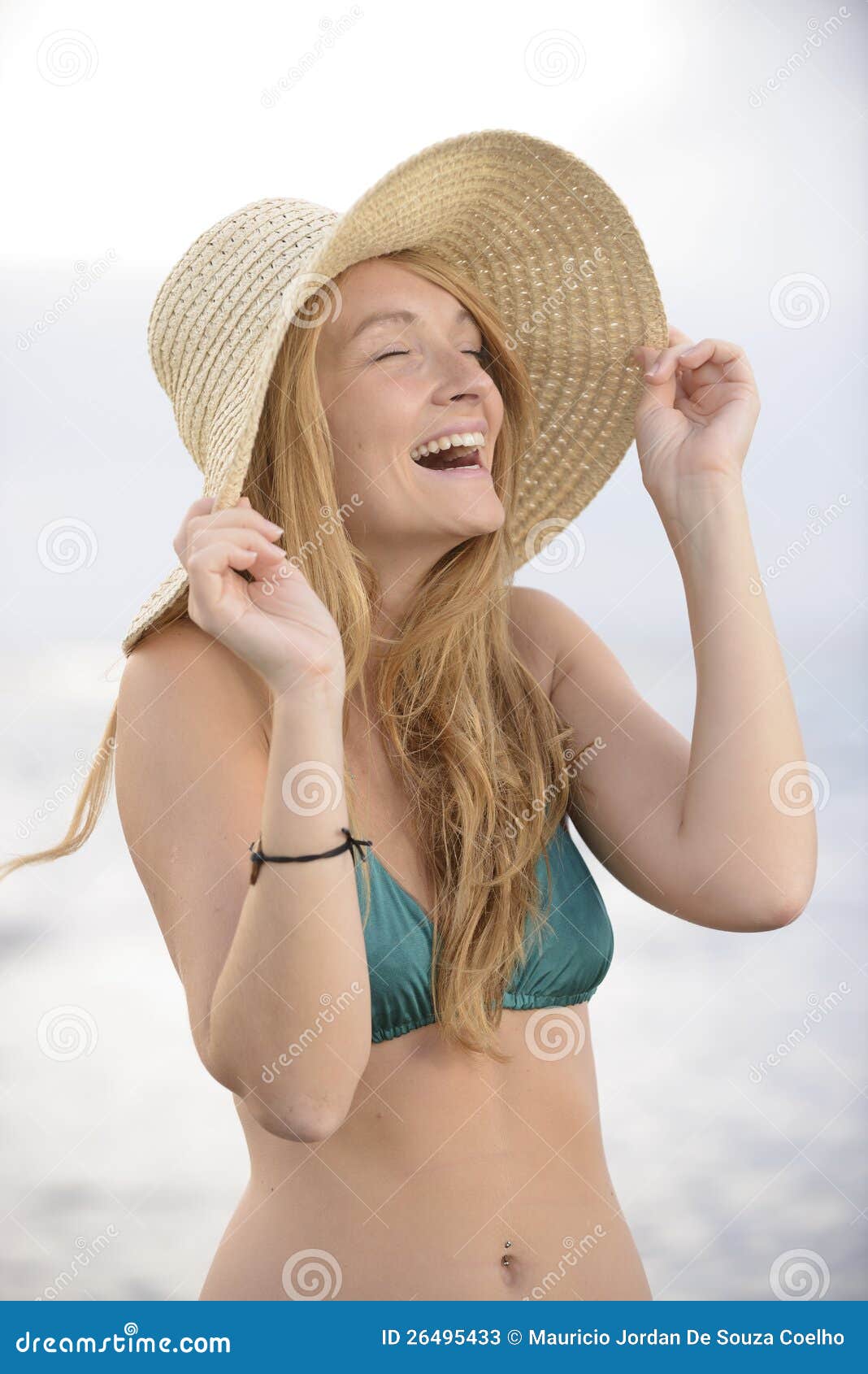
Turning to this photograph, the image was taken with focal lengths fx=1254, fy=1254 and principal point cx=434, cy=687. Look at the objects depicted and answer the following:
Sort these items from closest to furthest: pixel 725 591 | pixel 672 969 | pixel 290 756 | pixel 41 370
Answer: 1. pixel 290 756
2. pixel 725 591
3. pixel 41 370
4. pixel 672 969

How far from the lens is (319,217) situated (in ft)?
4.81

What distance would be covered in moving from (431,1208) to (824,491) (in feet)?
6.52

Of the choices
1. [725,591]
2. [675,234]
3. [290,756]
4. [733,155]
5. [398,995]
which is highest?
[733,155]

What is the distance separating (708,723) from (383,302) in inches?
24.2

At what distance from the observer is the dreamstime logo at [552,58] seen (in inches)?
98.6

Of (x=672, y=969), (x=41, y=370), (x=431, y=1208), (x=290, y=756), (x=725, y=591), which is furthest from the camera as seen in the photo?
(x=672, y=969)

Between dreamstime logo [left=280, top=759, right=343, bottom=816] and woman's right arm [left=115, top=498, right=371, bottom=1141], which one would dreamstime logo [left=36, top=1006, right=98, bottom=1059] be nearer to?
woman's right arm [left=115, top=498, right=371, bottom=1141]

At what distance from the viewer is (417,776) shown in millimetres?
1496

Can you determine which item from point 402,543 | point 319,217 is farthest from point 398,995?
point 319,217

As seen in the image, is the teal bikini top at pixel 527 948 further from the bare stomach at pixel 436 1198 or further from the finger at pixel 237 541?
the finger at pixel 237 541

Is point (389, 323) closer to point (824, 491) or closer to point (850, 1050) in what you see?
point (824, 491)
